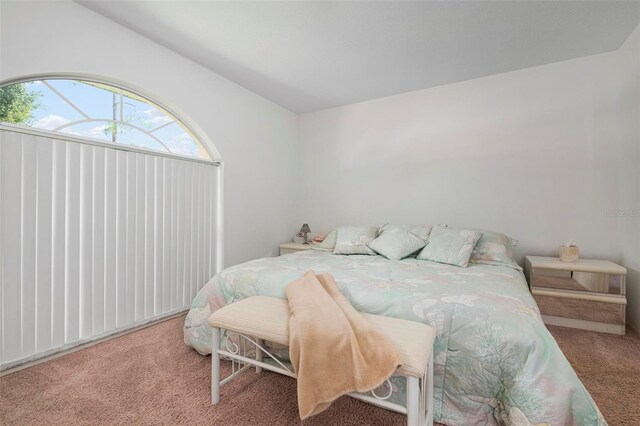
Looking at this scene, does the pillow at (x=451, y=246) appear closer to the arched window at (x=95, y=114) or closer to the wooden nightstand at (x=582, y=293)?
the wooden nightstand at (x=582, y=293)

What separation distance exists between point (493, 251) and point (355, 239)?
127 cm

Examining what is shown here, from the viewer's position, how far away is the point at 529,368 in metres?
1.14

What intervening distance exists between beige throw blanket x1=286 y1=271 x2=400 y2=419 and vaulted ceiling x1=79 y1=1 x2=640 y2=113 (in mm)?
2110

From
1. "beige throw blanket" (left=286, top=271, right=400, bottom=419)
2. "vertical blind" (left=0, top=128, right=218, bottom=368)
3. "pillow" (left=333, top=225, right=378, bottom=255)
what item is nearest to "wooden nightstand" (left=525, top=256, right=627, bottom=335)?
"pillow" (left=333, top=225, right=378, bottom=255)

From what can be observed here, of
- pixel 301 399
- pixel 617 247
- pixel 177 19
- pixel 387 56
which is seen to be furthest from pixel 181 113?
pixel 617 247

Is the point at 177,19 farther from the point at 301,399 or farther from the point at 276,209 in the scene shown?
the point at 301,399

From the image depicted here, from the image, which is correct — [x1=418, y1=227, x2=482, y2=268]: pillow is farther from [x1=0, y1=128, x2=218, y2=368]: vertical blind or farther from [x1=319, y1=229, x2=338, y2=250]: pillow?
[x1=0, y1=128, x2=218, y2=368]: vertical blind

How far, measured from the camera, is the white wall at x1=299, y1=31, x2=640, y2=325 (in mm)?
2600

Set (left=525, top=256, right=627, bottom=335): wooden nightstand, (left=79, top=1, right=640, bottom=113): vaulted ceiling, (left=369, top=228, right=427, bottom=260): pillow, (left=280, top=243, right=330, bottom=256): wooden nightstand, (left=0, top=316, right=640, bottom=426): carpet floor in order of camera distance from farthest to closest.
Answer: (left=280, top=243, right=330, bottom=256): wooden nightstand < (left=369, top=228, right=427, bottom=260): pillow < (left=525, top=256, right=627, bottom=335): wooden nightstand < (left=79, top=1, right=640, bottom=113): vaulted ceiling < (left=0, top=316, right=640, bottom=426): carpet floor

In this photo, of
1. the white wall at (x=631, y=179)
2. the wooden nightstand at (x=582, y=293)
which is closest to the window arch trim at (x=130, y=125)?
the wooden nightstand at (x=582, y=293)

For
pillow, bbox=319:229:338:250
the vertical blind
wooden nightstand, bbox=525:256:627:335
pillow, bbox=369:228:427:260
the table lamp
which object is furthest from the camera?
the table lamp

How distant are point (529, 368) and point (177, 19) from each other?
3044mm

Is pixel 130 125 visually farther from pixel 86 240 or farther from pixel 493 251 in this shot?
pixel 493 251

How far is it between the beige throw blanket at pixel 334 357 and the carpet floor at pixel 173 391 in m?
0.40
